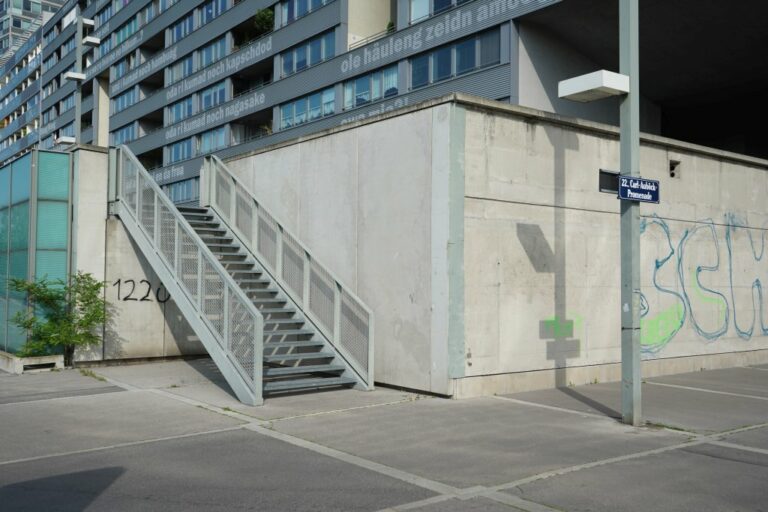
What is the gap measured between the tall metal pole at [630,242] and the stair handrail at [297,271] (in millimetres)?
3809

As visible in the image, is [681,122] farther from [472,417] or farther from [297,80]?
[472,417]

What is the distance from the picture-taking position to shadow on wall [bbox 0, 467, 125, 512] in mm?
5438

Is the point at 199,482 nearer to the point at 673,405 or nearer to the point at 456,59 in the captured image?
the point at 673,405

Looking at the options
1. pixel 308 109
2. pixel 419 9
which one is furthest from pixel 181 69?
pixel 419 9

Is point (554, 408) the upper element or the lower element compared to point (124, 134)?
lower

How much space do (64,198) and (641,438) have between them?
1141 centimetres

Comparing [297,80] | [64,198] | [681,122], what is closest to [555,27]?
[681,122]

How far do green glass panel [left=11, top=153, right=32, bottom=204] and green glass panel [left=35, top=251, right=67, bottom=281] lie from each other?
4.20 ft

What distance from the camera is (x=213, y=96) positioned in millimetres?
52750

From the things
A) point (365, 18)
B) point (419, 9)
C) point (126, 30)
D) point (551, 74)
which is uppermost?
point (126, 30)

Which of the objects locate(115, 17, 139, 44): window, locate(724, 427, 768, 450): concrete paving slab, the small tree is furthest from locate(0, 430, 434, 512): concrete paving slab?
locate(115, 17, 139, 44): window

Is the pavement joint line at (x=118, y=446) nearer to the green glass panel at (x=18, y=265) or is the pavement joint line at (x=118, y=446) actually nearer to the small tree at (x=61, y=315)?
the small tree at (x=61, y=315)

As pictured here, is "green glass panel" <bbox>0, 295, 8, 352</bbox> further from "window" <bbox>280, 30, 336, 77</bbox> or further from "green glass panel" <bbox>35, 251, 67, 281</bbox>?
"window" <bbox>280, 30, 336, 77</bbox>

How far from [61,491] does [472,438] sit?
3953 millimetres
